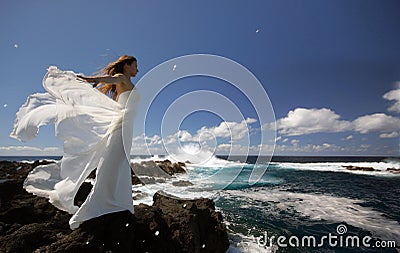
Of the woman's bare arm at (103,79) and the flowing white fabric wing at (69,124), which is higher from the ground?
the woman's bare arm at (103,79)

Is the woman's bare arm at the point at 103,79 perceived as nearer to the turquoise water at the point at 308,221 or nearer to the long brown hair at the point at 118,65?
the long brown hair at the point at 118,65

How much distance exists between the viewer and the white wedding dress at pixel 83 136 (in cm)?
284

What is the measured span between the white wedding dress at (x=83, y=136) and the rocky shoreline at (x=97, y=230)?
23cm

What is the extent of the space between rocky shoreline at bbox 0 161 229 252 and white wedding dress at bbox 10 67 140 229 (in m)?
0.23

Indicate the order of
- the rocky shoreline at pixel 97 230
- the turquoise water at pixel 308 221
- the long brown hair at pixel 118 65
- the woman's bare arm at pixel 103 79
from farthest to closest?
the turquoise water at pixel 308 221 → the long brown hair at pixel 118 65 → the woman's bare arm at pixel 103 79 → the rocky shoreline at pixel 97 230

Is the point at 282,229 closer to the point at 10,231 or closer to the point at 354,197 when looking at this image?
the point at 10,231

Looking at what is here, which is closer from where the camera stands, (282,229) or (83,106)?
(83,106)

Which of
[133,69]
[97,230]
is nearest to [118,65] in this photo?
[133,69]

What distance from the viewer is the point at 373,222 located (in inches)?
297

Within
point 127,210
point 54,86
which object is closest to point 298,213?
point 127,210

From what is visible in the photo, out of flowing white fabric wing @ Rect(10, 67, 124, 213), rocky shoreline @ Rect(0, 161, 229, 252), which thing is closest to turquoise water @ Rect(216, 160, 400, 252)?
rocky shoreline @ Rect(0, 161, 229, 252)

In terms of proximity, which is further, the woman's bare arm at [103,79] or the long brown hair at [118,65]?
the long brown hair at [118,65]

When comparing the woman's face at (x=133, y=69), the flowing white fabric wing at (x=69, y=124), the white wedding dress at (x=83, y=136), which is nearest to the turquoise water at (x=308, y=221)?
the white wedding dress at (x=83, y=136)

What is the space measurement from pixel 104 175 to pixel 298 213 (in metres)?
8.09
